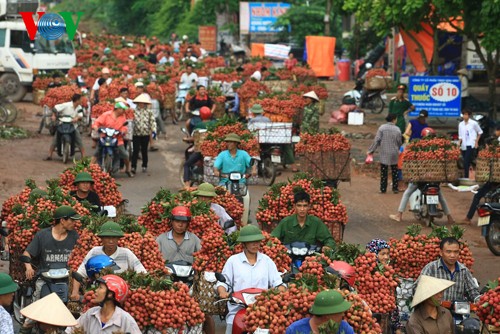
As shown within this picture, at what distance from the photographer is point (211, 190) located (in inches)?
589

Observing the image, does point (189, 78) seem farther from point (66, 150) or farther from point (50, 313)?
point (50, 313)

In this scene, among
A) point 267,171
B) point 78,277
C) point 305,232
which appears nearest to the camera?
point 78,277

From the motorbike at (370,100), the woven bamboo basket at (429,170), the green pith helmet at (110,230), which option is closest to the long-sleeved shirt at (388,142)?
the woven bamboo basket at (429,170)

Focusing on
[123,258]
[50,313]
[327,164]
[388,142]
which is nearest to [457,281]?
[123,258]

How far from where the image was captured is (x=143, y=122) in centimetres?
2534

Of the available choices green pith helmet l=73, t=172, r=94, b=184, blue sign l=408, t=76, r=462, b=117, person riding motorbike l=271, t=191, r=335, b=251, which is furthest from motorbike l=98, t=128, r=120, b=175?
person riding motorbike l=271, t=191, r=335, b=251

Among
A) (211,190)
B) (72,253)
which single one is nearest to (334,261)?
(72,253)

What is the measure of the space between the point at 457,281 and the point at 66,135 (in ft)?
53.8

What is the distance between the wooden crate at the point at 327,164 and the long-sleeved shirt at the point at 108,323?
10.7 meters

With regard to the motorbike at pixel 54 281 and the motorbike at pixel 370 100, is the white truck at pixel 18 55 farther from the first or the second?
the motorbike at pixel 54 281

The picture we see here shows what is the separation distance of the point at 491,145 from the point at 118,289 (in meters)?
10.9

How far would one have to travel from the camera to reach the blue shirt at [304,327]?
891 centimetres

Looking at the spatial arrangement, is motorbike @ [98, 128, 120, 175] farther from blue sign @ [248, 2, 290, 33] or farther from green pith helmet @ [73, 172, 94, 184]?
blue sign @ [248, 2, 290, 33]

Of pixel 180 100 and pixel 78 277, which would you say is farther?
pixel 180 100
